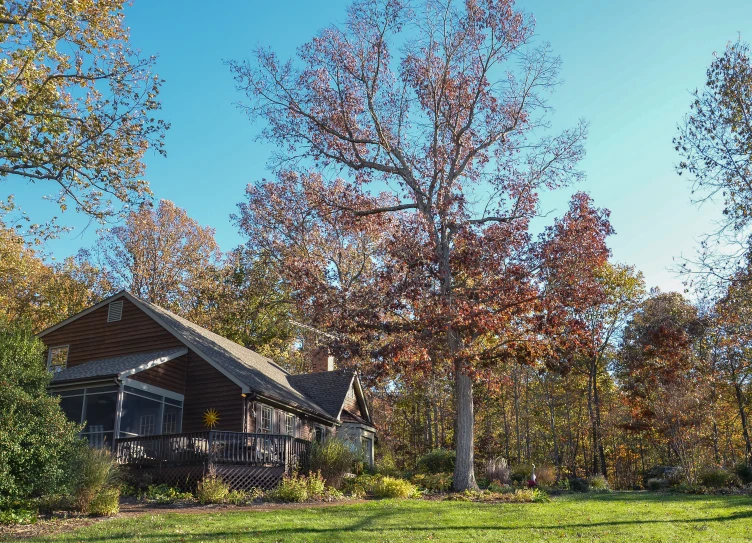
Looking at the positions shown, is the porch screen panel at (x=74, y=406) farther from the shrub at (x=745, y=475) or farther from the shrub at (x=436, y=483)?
the shrub at (x=745, y=475)

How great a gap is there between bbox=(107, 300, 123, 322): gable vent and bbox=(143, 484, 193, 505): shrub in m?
9.15

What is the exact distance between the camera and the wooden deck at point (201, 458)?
17641 millimetres

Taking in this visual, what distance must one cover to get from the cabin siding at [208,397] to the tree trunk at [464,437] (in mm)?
7625

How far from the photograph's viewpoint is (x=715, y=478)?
66.4ft

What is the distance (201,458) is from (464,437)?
8.15 m

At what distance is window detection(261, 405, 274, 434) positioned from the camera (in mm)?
22770

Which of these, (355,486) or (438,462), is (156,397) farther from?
(438,462)

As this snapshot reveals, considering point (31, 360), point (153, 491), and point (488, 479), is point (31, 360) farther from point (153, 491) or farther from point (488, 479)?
point (488, 479)

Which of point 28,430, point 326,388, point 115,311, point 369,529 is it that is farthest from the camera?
point 326,388

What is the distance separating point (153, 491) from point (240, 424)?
5.05 meters

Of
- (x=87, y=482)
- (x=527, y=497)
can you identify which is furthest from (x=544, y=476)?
(x=87, y=482)


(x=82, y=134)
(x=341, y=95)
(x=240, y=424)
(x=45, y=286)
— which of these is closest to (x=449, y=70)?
(x=341, y=95)

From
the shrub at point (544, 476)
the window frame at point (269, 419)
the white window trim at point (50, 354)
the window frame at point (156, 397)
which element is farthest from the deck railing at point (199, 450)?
the shrub at point (544, 476)

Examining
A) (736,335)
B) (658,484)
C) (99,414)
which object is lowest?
(658,484)
